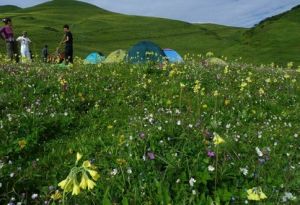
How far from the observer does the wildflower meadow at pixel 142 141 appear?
19.4 feet

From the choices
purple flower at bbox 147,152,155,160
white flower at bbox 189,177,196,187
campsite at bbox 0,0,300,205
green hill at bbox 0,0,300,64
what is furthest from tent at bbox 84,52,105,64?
green hill at bbox 0,0,300,64

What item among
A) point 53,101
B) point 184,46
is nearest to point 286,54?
point 184,46

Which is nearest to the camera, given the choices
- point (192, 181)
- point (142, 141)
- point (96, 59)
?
point (192, 181)

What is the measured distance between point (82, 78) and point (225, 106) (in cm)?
456

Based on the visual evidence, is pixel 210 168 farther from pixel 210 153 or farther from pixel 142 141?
pixel 142 141

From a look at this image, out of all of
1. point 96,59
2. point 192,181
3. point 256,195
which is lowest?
point 96,59

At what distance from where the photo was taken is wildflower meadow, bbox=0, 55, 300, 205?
233 inches

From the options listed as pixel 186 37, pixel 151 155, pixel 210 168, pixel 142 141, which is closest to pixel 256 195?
pixel 210 168

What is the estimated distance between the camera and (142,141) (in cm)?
744

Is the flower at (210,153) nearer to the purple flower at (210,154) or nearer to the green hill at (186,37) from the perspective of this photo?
the purple flower at (210,154)

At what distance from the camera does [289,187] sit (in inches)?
256

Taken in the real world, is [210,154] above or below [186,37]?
above

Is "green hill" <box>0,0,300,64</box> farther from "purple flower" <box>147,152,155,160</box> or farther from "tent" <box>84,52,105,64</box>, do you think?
"purple flower" <box>147,152,155,160</box>

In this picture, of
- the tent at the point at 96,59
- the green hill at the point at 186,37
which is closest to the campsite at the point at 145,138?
the tent at the point at 96,59
